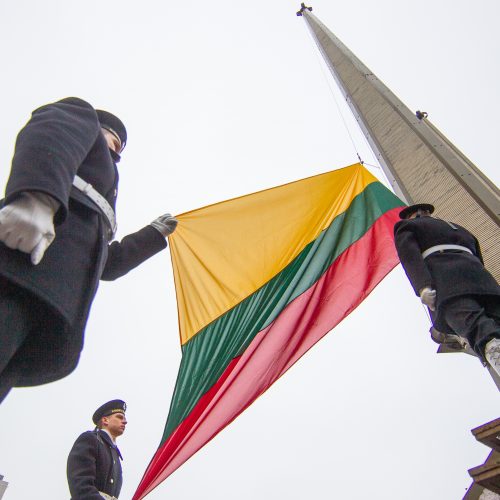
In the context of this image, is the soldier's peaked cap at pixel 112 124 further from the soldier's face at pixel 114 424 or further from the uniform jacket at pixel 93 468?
the soldier's face at pixel 114 424

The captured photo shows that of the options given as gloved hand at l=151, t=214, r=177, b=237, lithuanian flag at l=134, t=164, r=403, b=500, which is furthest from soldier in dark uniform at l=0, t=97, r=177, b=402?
lithuanian flag at l=134, t=164, r=403, b=500

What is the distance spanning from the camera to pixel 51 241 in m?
1.44

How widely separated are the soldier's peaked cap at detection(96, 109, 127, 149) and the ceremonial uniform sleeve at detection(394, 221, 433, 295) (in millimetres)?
1808

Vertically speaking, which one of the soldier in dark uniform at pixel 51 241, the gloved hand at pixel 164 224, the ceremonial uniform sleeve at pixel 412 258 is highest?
the gloved hand at pixel 164 224

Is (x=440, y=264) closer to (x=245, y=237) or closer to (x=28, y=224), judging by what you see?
(x=245, y=237)

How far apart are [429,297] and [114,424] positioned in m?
2.78

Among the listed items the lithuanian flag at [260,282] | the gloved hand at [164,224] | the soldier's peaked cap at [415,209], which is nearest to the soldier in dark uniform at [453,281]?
the soldier's peaked cap at [415,209]

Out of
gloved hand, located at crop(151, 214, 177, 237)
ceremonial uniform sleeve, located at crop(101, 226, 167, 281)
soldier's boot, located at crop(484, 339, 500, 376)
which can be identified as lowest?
soldier's boot, located at crop(484, 339, 500, 376)

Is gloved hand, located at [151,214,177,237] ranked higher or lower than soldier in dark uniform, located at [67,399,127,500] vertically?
higher

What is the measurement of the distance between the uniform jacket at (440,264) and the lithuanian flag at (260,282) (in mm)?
707

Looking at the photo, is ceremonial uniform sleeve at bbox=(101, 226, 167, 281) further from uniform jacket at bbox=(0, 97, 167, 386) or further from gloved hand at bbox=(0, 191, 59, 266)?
gloved hand at bbox=(0, 191, 59, 266)

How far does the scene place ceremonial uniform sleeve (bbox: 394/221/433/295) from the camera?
Answer: 9.34 ft

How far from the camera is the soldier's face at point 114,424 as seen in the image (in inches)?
159

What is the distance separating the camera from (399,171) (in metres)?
6.52
